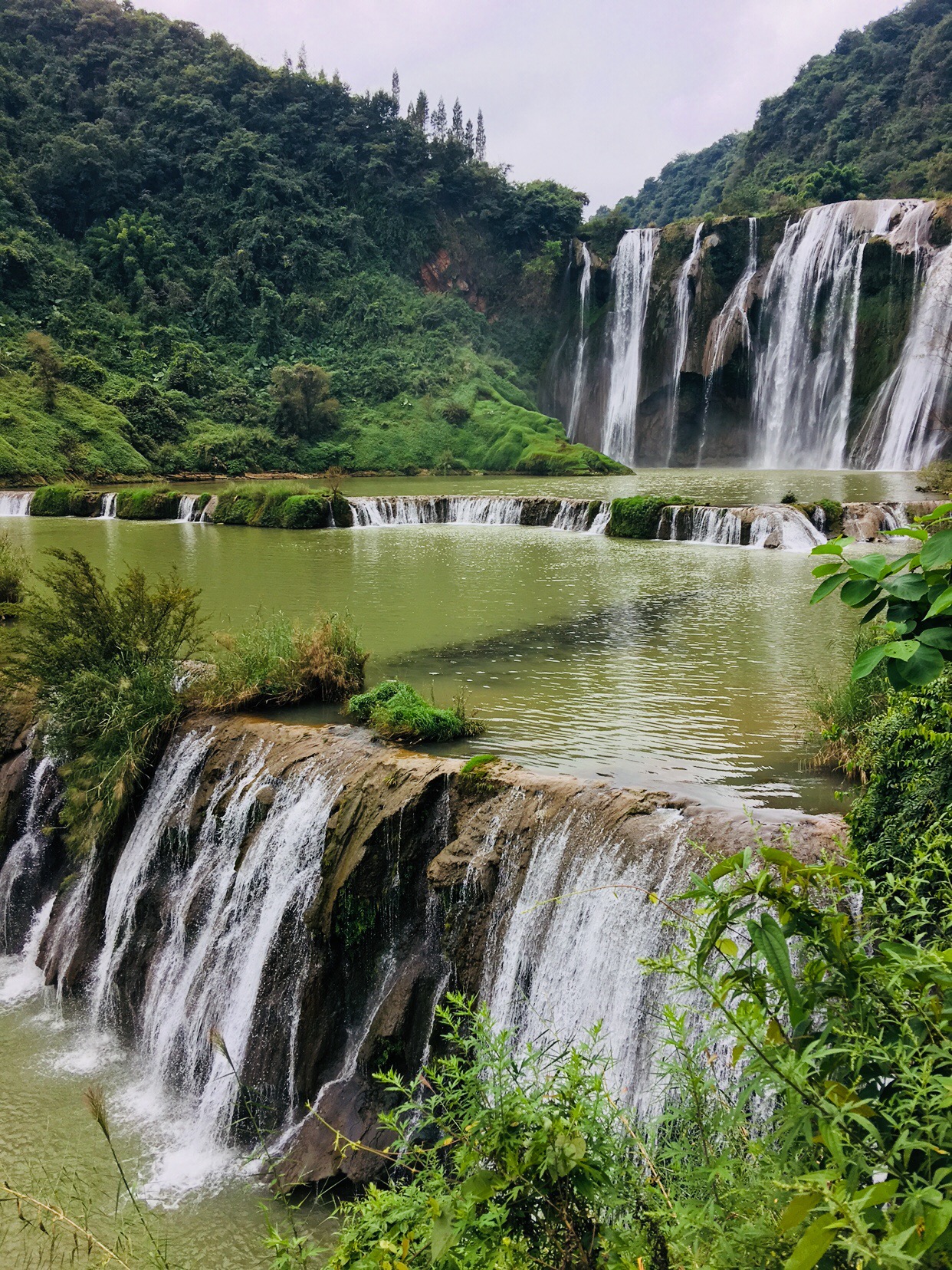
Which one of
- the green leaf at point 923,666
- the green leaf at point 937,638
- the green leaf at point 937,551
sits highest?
the green leaf at point 937,551

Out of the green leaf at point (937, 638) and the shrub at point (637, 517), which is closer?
the green leaf at point (937, 638)

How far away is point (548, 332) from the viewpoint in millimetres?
52281

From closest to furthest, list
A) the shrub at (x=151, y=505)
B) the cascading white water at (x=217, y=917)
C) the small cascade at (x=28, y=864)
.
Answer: the cascading white water at (x=217, y=917) < the small cascade at (x=28, y=864) < the shrub at (x=151, y=505)

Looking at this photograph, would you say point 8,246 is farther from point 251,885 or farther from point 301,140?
point 251,885

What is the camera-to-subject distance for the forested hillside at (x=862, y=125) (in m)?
45.5

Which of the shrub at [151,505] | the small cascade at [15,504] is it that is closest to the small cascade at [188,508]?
the shrub at [151,505]

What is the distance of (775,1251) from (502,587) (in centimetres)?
1264

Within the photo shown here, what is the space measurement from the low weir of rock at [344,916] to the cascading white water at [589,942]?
0.01 metres

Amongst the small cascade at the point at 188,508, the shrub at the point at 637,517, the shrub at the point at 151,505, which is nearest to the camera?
the shrub at the point at 637,517

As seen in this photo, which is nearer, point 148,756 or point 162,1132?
point 162,1132

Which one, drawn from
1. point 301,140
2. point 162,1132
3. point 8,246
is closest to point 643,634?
point 162,1132

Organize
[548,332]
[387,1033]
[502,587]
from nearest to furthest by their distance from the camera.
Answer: [387,1033], [502,587], [548,332]

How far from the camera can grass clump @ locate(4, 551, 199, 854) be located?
24.5 ft

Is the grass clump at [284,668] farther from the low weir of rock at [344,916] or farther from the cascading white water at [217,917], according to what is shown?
the cascading white water at [217,917]
